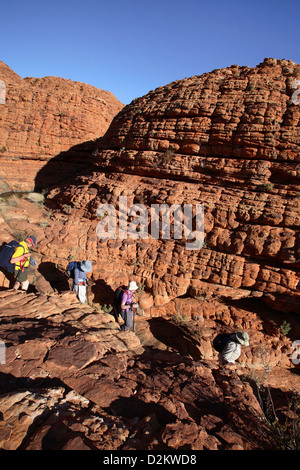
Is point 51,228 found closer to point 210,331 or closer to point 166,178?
point 166,178

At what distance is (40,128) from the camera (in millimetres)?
15547

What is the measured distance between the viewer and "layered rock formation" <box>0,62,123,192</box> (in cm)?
1455

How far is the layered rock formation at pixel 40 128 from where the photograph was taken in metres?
14.6

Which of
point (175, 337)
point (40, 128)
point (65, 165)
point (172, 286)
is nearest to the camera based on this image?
point (175, 337)

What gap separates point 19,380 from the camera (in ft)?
8.44

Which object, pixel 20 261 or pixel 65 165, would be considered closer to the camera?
pixel 20 261

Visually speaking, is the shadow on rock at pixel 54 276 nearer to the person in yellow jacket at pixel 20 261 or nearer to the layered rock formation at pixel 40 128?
the person in yellow jacket at pixel 20 261

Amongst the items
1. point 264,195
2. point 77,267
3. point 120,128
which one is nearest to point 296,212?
point 264,195

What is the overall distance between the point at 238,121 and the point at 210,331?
7.11 m

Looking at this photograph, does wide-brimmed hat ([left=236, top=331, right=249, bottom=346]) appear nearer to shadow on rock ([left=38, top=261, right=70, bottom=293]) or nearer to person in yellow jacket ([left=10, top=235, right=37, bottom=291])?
person in yellow jacket ([left=10, top=235, right=37, bottom=291])

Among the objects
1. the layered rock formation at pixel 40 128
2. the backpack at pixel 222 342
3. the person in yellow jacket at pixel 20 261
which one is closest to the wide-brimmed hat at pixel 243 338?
the backpack at pixel 222 342

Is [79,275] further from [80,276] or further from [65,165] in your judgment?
[65,165]

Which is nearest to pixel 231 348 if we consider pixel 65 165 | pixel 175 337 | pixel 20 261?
pixel 175 337

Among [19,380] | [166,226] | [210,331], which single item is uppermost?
[166,226]
